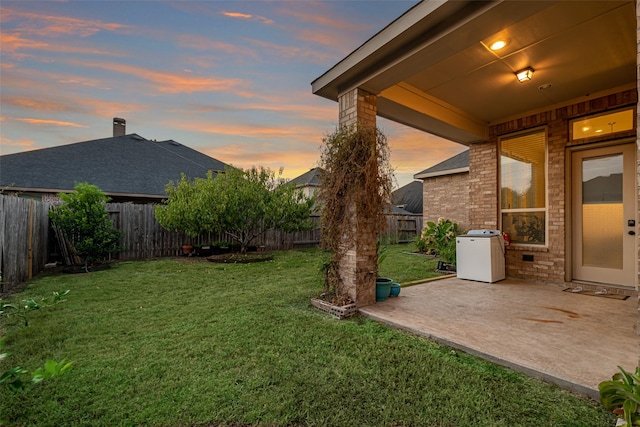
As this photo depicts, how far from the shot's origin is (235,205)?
7.95 m

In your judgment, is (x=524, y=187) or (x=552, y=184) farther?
(x=524, y=187)

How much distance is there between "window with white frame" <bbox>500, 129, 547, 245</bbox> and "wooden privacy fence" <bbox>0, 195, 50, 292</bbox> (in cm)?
849

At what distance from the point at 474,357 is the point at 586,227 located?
4.09 m

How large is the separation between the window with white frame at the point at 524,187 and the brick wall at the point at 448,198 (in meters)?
5.47

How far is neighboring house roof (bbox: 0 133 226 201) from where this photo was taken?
920cm

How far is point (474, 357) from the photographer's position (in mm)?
2389

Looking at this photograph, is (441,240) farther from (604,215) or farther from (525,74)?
(525,74)

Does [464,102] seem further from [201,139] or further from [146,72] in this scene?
[201,139]

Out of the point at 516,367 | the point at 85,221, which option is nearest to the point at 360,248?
the point at 516,367

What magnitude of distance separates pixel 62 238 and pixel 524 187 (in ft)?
34.6

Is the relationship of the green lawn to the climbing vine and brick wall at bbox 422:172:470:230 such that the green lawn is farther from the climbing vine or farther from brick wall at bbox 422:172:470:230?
brick wall at bbox 422:172:470:230

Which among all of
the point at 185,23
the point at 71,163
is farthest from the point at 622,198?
the point at 71,163

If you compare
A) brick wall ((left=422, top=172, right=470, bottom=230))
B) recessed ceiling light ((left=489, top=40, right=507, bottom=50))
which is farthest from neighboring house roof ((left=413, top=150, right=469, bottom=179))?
recessed ceiling light ((left=489, top=40, right=507, bottom=50))

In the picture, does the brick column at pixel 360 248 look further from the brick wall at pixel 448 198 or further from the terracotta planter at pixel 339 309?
the brick wall at pixel 448 198
